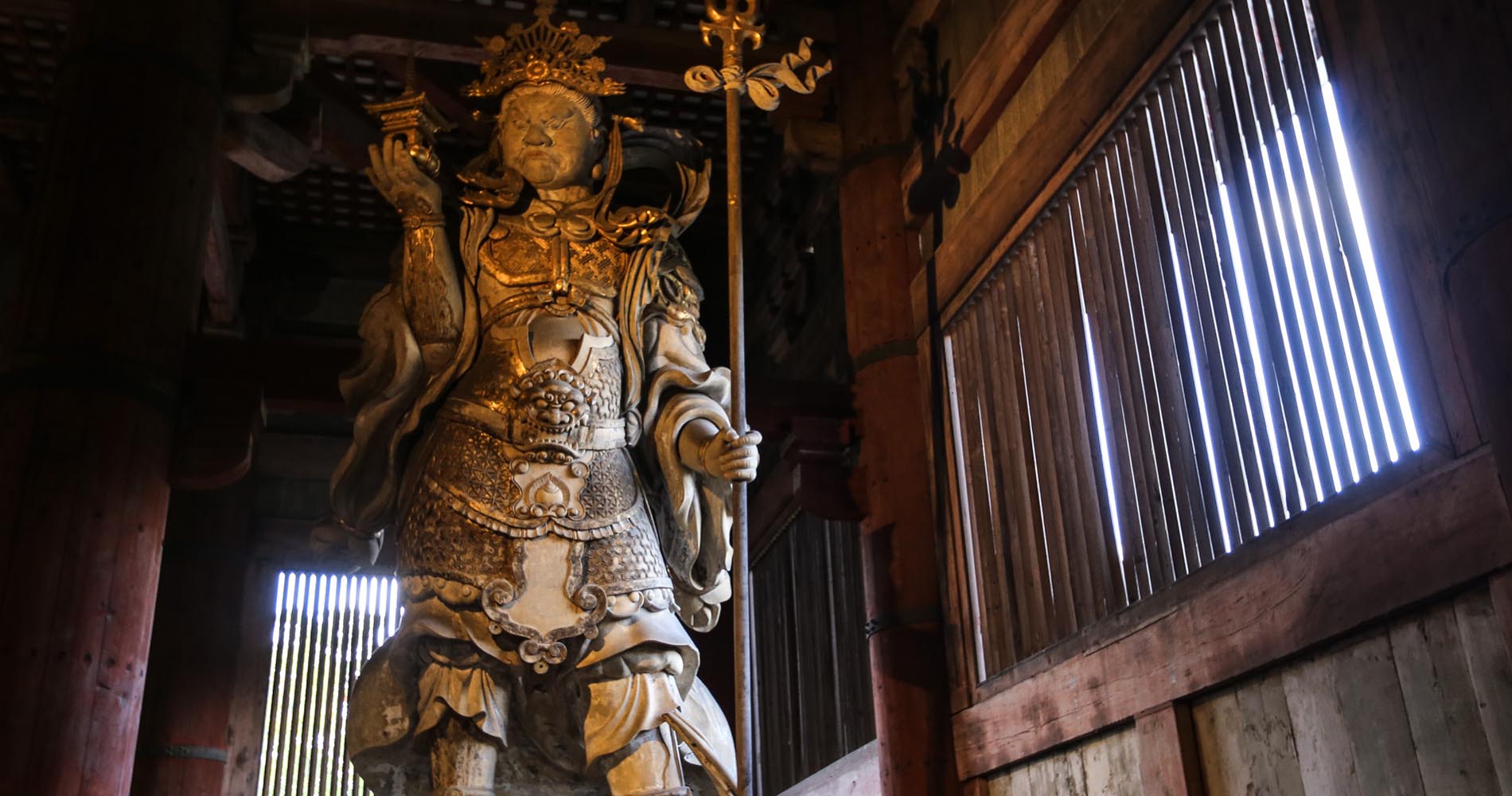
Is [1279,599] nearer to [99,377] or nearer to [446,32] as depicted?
[99,377]

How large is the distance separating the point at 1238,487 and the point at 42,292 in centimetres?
348

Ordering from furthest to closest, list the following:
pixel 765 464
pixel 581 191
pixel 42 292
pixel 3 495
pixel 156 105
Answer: pixel 765 464 < pixel 156 105 < pixel 42 292 < pixel 3 495 < pixel 581 191

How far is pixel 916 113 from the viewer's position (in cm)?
480

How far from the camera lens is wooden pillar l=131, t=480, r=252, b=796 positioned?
6.56 metres

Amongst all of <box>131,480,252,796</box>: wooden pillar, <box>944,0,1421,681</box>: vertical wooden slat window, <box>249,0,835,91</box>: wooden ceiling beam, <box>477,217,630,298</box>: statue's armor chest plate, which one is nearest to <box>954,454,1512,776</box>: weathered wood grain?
<box>944,0,1421,681</box>: vertical wooden slat window

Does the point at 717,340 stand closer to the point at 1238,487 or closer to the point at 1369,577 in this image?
the point at 1238,487

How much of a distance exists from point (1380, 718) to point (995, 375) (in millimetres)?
1898

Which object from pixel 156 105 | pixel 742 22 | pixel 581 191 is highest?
pixel 156 105

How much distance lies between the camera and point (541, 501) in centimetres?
291


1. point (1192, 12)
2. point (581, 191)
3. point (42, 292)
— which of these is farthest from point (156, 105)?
point (1192, 12)

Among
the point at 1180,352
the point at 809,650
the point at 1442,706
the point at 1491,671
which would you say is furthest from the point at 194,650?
the point at 1491,671

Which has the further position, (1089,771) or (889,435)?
(889,435)

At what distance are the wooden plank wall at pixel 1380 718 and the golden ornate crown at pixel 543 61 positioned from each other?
7.01ft

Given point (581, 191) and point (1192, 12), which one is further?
point (581, 191)
